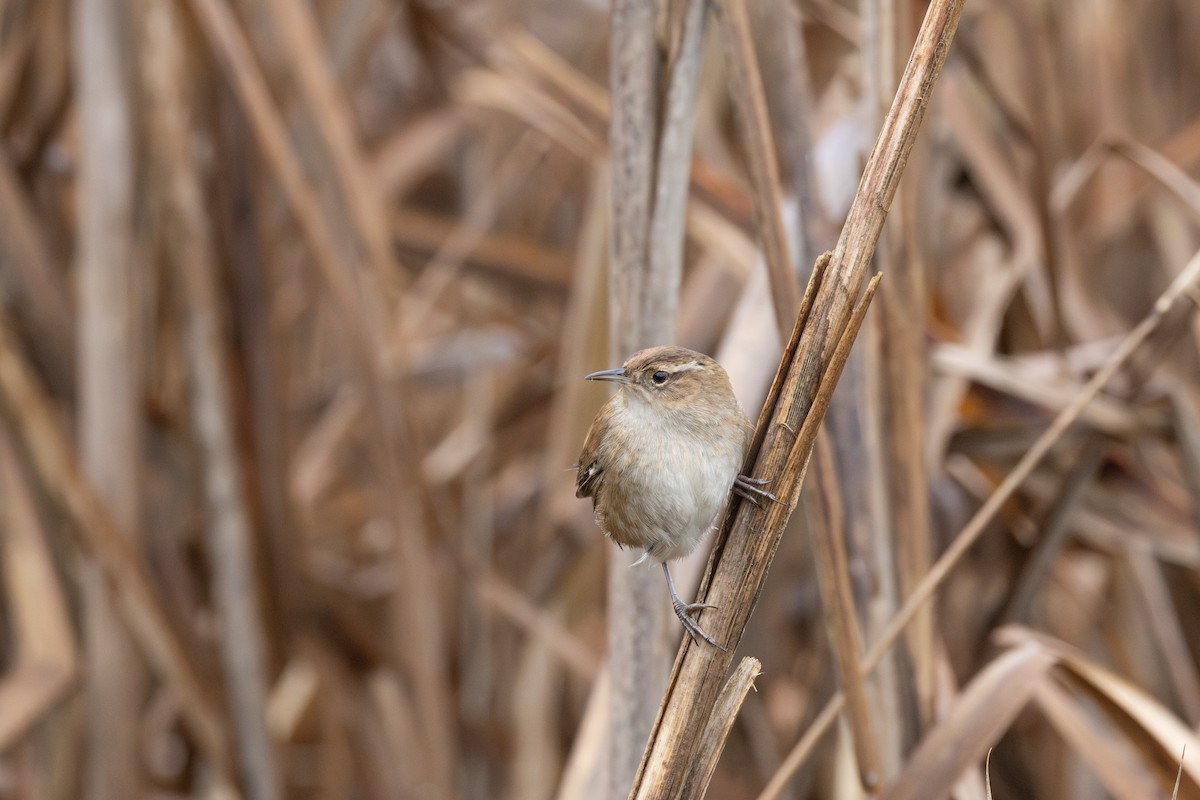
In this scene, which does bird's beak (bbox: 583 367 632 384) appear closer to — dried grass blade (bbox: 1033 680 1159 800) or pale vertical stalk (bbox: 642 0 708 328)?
pale vertical stalk (bbox: 642 0 708 328)

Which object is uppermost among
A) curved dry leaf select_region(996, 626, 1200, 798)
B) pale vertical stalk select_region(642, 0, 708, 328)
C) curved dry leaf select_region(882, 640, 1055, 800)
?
pale vertical stalk select_region(642, 0, 708, 328)

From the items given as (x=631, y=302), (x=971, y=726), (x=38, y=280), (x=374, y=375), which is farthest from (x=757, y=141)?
(x=38, y=280)

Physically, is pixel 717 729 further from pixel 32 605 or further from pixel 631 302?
pixel 32 605

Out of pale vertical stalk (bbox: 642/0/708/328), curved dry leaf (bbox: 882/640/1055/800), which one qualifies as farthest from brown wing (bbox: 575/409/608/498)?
curved dry leaf (bbox: 882/640/1055/800)

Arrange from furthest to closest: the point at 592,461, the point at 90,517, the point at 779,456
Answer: the point at 90,517, the point at 592,461, the point at 779,456

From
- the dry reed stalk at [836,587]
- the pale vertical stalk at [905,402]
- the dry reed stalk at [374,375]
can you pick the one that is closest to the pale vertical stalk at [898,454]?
the pale vertical stalk at [905,402]

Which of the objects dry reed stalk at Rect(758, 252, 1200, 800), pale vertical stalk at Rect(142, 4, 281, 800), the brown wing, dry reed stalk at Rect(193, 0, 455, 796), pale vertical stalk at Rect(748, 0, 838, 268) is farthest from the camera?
pale vertical stalk at Rect(142, 4, 281, 800)
